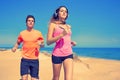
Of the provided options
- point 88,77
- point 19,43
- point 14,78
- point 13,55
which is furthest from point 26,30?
point 13,55

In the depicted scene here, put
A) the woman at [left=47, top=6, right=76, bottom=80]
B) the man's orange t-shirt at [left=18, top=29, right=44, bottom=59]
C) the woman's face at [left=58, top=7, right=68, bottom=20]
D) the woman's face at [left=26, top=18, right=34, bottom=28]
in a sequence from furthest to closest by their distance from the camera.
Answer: the woman's face at [left=26, top=18, right=34, bottom=28], the man's orange t-shirt at [left=18, top=29, right=44, bottom=59], the woman's face at [left=58, top=7, right=68, bottom=20], the woman at [left=47, top=6, right=76, bottom=80]

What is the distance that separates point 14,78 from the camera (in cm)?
972

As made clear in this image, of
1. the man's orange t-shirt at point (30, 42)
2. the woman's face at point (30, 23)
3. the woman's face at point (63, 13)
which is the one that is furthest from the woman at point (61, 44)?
the woman's face at point (30, 23)

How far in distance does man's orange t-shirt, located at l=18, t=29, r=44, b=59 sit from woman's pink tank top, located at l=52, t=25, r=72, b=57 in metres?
0.59

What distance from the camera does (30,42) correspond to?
6.70 m

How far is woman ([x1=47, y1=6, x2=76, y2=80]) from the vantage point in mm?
6129

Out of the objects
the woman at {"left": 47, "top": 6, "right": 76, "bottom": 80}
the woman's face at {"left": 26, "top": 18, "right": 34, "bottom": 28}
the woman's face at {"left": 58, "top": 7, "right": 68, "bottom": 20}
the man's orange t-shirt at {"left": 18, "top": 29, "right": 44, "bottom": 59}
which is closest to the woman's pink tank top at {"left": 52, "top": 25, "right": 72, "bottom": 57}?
the woman at {"left": 47, "top": 6, "right": 76, "bottom": 80}

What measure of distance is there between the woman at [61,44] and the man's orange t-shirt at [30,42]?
1.84ft

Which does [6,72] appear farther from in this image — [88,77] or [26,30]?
[26,30]

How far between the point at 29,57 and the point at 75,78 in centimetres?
350

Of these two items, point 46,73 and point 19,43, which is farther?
point 46,73

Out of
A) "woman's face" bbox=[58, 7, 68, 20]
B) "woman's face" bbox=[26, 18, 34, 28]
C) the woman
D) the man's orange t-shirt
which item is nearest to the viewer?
the woman

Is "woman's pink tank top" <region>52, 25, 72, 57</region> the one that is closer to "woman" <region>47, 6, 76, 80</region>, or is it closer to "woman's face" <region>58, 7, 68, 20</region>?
"woman" <region>47, 6, 76, 80</region>

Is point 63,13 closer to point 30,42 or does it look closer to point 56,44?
point 56,44
